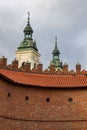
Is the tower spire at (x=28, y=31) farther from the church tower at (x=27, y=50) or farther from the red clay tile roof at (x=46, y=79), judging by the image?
the red clay tile roof at (x=46, y=79)

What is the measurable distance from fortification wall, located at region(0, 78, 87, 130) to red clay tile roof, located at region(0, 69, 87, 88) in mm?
511

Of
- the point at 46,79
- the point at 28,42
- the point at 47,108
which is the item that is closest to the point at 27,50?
the point at 28,42

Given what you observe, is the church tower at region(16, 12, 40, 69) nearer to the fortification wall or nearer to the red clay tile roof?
the red clay tile roof

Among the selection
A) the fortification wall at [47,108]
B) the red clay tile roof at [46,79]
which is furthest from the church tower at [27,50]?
the fortification wall at [47,108]

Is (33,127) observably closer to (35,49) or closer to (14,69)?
(14,69)

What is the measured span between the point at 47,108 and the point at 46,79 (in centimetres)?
357

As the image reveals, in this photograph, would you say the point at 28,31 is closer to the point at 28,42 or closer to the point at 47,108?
the point at 28,42

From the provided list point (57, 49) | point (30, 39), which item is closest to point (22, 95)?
point (30, 39)

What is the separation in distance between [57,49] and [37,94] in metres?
58.5

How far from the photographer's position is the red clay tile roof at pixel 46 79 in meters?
37.2

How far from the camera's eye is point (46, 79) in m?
39.3

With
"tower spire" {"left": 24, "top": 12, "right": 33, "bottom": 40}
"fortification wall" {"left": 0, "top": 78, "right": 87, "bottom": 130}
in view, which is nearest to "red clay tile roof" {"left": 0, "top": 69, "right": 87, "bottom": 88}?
"fortification wall" {"left": 0, "top": 78, "right": 87, "bottom": 130}

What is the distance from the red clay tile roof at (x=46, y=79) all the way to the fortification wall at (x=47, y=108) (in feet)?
1.68

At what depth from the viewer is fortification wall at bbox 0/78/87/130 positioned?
36.0m
